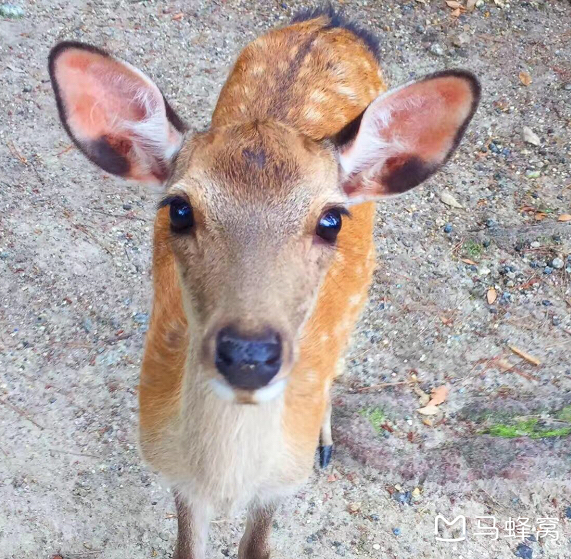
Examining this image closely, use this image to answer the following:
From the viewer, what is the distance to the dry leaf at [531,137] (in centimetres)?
469

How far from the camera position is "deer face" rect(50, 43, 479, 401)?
1647 mm

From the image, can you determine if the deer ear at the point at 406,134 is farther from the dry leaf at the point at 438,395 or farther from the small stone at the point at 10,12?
the small stone at the point at 10,12

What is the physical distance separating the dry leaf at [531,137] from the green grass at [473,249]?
101cm

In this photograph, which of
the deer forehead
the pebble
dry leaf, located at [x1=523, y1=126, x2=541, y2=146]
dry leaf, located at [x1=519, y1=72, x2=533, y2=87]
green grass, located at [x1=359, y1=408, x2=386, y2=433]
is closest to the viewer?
the deer forehead

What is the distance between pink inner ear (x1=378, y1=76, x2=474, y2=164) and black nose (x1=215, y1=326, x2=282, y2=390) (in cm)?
85

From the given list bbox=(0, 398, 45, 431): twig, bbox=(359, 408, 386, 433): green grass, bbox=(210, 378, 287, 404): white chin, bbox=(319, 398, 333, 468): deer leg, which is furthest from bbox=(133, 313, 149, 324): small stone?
bbox=(210, 378, 287, 404): white chin

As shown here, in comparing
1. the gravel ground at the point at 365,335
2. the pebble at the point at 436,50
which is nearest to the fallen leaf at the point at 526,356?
the gravel ground at the point at 365,335

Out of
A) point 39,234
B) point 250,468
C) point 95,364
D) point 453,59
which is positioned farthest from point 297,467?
point 453,59

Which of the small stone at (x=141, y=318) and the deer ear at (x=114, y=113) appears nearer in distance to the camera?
the deer ear at (x=114, y=113)

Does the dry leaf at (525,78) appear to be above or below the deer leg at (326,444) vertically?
above

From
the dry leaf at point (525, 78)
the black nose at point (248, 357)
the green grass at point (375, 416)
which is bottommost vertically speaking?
the green grass at point (375, 416)

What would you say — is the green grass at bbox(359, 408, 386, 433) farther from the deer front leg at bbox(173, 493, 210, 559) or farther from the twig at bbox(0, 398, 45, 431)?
the twig at bbox(0, 398, 45, 431)

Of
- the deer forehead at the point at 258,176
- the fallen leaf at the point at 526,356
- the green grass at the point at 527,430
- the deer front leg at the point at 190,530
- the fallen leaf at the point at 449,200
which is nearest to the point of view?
the deer forehead at the point at 258,176

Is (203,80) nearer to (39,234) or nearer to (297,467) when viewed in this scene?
(39,234)
